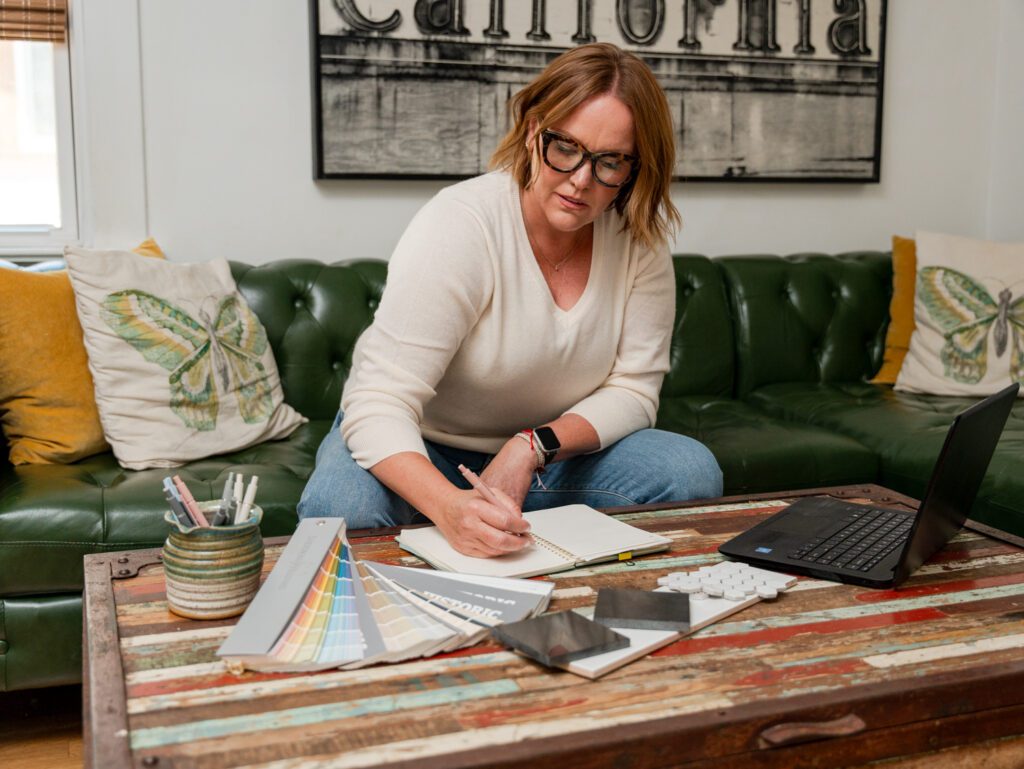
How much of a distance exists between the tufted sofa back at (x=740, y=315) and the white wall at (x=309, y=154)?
0.24 m

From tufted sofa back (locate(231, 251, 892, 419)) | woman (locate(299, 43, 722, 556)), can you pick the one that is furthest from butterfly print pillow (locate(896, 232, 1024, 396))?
woman (locate(299, 43, 722, 556))

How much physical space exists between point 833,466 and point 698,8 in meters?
1.48

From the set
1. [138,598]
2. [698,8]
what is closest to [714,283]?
[698,8]

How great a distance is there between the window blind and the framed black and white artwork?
2.05 feet

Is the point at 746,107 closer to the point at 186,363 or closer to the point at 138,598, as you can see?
the point at 186,363

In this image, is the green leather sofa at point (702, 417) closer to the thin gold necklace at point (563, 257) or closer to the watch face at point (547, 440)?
the watch face at point (547, 440)

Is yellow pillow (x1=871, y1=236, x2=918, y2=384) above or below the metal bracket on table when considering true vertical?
above

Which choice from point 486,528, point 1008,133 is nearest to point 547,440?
point 486,528

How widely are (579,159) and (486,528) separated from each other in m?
0.61

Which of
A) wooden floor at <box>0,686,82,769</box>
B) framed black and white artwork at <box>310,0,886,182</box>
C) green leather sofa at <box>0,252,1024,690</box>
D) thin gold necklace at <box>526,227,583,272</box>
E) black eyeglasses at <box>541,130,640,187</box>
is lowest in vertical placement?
wooden floor at <box>0,686,82,769</box>

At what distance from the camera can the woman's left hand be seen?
164cm

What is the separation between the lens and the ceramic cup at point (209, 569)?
3.64 ft

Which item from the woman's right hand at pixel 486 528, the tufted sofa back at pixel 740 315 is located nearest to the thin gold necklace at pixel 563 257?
the woman's right hand at pixel 486 528

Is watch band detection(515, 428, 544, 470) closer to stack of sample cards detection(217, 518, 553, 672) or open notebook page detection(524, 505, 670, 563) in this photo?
open notebook page detection(524, 505, 670, 563)
